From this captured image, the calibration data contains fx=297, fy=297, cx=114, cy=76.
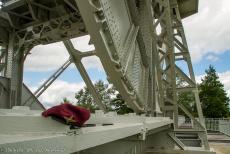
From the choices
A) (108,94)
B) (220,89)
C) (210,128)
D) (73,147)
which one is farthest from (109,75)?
(220,89)

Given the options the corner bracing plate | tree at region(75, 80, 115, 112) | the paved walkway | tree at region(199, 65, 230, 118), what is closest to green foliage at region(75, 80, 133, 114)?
tree at region(75, 80, 115, 112)

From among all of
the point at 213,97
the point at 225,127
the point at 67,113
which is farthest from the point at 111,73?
the point at 213,97

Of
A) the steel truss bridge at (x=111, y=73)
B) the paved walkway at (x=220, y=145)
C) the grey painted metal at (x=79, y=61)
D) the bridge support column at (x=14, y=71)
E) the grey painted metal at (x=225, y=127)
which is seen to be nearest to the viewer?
the steel truss bridge at (x=111, y=73)

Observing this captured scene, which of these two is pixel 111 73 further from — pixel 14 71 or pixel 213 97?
pixel 213 97

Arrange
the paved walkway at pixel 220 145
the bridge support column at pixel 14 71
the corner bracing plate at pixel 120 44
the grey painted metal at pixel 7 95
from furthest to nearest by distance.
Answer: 1. the paved walkway at pixel 220 145
2. the bridge support column at pixel 14 71
3. the grey painted metal at pixel 7 95
4. the corner bracing plate at pixel 120 44

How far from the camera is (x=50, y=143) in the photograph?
1246mm

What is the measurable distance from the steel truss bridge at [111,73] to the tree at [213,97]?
45.1 m

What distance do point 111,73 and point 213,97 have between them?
5210 cm

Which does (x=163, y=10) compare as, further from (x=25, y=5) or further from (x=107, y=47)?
(x=25, y=5)

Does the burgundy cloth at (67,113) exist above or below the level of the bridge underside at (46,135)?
above

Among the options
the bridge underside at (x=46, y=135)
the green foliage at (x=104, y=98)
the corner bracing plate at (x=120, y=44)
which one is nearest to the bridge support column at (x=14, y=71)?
the corner bracing plate at (x=120, y=44)

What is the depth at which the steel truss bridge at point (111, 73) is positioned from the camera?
1600 mm

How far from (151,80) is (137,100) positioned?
944 millimetres

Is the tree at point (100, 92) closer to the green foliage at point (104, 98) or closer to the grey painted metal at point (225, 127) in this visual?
the green foliage at point (104, 98)
